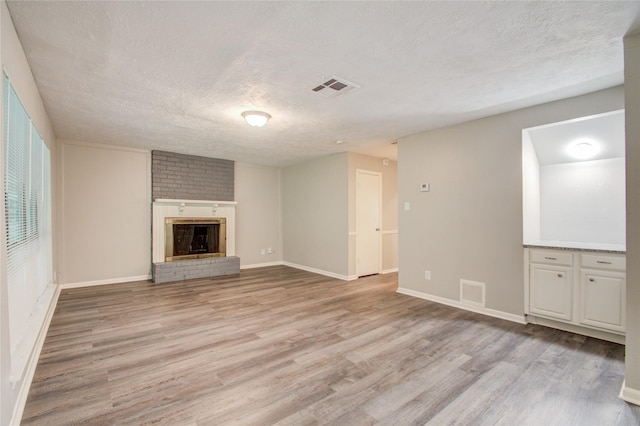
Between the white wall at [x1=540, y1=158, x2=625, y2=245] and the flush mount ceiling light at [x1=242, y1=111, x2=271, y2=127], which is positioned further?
the flush mount ceiling light at [x1=242, y1=111, x2=271, y2=127]

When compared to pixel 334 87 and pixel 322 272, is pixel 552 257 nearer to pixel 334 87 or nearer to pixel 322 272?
pixel 334 87

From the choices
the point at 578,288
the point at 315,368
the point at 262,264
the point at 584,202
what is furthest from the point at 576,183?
the point at 262,264

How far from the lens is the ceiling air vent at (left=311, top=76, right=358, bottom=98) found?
2.65 meters

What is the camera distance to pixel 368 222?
594 centimetres

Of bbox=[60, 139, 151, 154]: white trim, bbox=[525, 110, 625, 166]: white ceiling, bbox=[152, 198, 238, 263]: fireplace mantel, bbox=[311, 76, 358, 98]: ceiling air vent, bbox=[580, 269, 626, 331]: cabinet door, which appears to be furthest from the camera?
bbox=[152, 198, 238, 263]: fireplace mantel

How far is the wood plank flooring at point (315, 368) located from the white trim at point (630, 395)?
0.05 m

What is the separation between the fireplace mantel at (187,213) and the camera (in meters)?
5.59

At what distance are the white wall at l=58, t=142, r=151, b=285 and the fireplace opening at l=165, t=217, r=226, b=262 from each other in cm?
40

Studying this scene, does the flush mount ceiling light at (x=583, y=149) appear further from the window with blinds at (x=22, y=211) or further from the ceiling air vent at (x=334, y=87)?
the window with blinds at (x=22, y=211)

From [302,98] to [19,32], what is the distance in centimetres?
210

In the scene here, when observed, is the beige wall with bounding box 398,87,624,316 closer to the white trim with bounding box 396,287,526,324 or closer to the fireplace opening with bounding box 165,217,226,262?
the white trim with bounding box 396,287,526,324

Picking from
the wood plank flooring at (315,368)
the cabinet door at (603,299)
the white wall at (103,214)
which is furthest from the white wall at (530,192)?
the white wall at (103,214)

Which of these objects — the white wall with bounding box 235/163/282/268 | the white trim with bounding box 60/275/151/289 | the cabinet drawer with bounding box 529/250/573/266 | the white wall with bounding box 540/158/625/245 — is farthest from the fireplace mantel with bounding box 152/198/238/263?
the white wall with bounding box 540/158/625/245

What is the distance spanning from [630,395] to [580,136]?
8.48 ft
